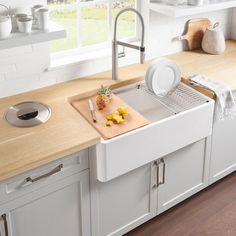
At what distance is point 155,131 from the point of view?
231 centimetres

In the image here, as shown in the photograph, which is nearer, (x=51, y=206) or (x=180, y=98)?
(x=51, y=206)

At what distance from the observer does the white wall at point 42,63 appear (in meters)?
2.52

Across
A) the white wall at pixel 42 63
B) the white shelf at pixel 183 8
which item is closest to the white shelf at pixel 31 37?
the white wall at pixel 42 63

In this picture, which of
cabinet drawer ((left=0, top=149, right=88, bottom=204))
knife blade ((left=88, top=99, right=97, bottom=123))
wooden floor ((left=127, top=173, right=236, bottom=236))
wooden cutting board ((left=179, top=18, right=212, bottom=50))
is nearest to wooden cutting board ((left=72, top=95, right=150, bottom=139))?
knife blade ((left=88, top=99, right=97, bottom=123))

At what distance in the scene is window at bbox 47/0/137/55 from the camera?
9.06ft

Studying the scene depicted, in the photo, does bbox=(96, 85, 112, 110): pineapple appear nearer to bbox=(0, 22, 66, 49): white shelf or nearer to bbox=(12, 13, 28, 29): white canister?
bbox=(0, 22, 66, 49): white shelf

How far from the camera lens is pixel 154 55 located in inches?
125

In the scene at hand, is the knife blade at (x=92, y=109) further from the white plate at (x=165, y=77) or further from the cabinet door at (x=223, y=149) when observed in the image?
the cabinet door at (x=223, y=149)

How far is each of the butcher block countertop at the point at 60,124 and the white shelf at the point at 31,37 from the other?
43 centimetres

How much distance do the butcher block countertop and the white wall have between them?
0.05 meters

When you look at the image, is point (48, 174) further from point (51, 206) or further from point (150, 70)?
point (150, 70)

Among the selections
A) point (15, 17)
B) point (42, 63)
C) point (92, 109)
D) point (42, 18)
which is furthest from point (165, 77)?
point (15, 17)

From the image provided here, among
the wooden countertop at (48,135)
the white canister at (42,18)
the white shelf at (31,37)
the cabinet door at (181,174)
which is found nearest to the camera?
the wooden countertop at (48,135)

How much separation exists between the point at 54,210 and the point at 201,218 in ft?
3.75
